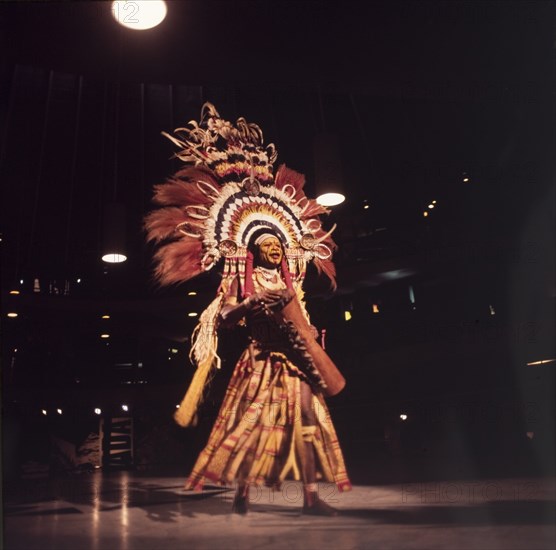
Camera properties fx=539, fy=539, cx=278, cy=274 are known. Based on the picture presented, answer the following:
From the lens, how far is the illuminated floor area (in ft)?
7.44

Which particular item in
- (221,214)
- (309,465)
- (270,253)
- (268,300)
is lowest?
(309,465)

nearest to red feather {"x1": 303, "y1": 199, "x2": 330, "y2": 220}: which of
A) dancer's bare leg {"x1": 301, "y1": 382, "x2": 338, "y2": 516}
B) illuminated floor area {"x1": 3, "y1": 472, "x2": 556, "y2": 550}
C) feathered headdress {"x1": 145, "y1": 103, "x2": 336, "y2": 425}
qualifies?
feathered headdress {"x1": 145, "y1": 103, "x2": 336, "y2": 425}

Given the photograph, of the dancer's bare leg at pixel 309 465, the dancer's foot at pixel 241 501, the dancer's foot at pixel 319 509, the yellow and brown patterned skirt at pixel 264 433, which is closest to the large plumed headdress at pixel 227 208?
the yellow and brown patterned skirt at pixel 264 433

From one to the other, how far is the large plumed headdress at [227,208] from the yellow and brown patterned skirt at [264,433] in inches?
18.7

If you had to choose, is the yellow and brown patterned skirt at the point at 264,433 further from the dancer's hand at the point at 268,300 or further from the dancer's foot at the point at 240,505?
the dancer's hand at the point at 268,300

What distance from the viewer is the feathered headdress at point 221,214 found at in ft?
8.80

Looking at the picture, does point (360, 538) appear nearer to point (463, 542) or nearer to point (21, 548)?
point (463, 542)

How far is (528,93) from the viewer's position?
338 cm

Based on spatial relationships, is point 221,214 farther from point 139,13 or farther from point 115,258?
point 139,13

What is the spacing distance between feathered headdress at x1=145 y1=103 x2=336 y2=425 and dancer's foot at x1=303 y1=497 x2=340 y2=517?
2.27 feet

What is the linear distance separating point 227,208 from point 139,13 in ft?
3.34

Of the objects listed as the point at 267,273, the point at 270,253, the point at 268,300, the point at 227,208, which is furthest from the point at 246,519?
the point at 227,208

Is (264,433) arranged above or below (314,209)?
below

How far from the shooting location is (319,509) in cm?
247
